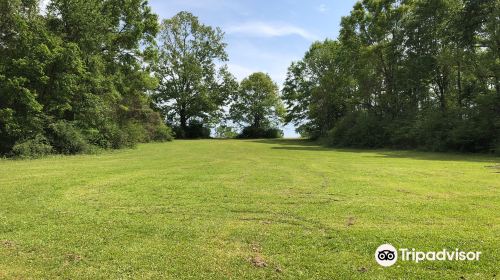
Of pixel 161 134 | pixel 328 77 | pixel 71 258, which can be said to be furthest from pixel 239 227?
pixel 328 77

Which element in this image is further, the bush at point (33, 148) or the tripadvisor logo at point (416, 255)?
the bush at point (33, 148)

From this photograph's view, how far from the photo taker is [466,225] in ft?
18.8

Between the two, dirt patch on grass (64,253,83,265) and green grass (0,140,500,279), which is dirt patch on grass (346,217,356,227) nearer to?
green grass (0,140,500,279)

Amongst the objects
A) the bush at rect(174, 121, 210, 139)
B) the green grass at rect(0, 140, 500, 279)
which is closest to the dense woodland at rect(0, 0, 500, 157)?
the green grass at rect(0, 140, 500, 279)

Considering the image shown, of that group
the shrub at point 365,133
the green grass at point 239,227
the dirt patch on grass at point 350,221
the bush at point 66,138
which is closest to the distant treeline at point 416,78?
the shrub at point 365,133

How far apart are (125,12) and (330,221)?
26.4m

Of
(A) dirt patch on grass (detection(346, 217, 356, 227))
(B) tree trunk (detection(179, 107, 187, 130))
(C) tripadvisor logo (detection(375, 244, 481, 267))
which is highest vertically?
(B) tree trunk (detection(179, 107, 187, 130))

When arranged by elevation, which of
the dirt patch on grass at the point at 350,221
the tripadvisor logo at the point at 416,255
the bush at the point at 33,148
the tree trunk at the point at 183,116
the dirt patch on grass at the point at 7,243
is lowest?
the dirt patch on grass at the point at 7,243

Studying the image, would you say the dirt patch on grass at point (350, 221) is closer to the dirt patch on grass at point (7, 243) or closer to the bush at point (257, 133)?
the dirt patch on grass at point (7, 243)

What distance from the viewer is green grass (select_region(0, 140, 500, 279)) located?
4.27 m

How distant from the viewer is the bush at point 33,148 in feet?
58.1

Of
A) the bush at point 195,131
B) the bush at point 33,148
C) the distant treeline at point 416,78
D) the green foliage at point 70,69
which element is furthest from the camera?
the bush at point 195,131

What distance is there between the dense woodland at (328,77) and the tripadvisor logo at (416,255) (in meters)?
17.9

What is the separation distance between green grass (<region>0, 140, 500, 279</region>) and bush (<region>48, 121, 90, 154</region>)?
1084 cm
